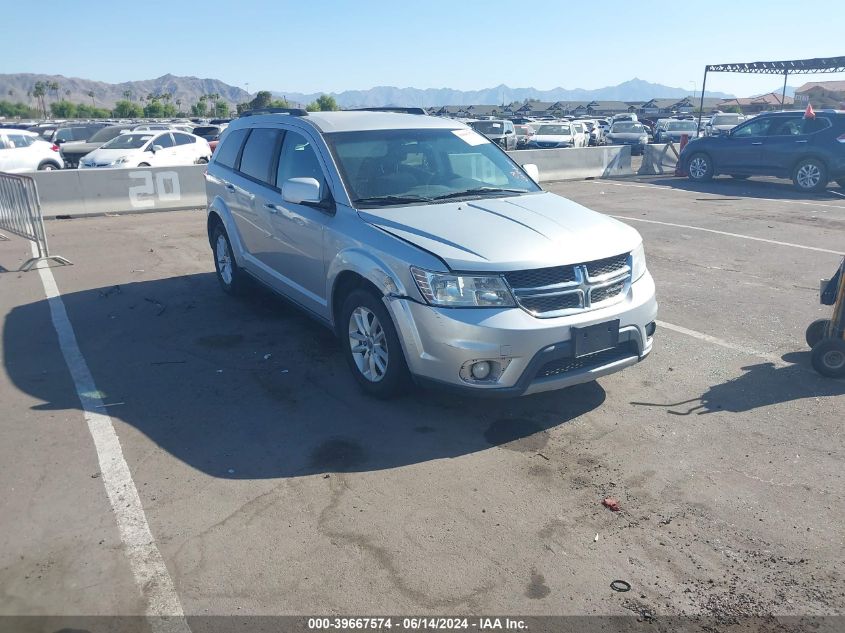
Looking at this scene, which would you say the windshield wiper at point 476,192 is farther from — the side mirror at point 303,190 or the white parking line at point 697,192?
the white parking line at point 697,192

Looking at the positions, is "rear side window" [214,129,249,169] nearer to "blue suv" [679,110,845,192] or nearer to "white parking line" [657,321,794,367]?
"white parking line" [657,321,794,367]

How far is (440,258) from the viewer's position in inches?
177

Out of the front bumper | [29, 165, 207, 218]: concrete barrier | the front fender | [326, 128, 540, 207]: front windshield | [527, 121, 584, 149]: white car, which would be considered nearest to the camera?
the front bumper

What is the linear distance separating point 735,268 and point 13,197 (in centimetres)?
985

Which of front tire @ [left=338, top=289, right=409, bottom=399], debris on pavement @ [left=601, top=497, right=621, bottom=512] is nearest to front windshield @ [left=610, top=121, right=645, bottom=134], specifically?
front tire @ [left=338, top=289, right=409, bottom=399]

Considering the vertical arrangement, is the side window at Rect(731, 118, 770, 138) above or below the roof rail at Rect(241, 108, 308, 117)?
below

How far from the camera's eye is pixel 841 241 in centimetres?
1105

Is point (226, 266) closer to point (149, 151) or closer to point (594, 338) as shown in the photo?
point (594, 338)

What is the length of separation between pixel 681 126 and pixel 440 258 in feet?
110

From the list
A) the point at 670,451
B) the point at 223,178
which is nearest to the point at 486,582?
the point at 670,451

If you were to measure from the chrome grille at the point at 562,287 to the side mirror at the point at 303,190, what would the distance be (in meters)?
1.69

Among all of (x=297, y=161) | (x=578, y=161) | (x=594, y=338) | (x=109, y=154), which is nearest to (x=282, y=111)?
(x=297, y=161)

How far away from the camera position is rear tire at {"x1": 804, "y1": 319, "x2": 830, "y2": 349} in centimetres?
598

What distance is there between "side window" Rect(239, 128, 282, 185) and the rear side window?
209 mm
